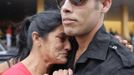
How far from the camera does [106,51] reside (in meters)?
1.90

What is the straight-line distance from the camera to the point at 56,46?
2521 mm

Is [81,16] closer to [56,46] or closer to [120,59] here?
[120,59]

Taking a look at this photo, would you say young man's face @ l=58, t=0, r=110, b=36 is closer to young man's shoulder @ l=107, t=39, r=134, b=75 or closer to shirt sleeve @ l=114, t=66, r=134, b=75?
young man's shoulder @ l=107, t=39, r=134, b=75

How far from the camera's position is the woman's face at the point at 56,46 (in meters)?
2.43

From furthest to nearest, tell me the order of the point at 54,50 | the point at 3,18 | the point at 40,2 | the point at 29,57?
the point at 3,18 → the point at 40,2 → the point at 29,57 → the point at 54,50

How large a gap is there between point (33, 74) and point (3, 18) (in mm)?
25481

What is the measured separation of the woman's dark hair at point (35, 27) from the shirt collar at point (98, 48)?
62 cm

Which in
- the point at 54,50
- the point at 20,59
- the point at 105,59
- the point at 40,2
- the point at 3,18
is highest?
the point at 105,59

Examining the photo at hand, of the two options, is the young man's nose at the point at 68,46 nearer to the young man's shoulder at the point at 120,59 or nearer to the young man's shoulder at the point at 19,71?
the young man's shoulder at the point at 19,71

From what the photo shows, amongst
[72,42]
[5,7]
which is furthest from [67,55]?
[5,7]

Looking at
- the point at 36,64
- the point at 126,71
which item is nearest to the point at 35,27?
the point at 36,64

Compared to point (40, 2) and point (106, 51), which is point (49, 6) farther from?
point (40, 2)

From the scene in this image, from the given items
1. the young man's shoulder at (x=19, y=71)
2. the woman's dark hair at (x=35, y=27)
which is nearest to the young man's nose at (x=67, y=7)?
the woman's dark hair at (x=35, y=27)

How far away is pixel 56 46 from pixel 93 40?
2.03 ft
